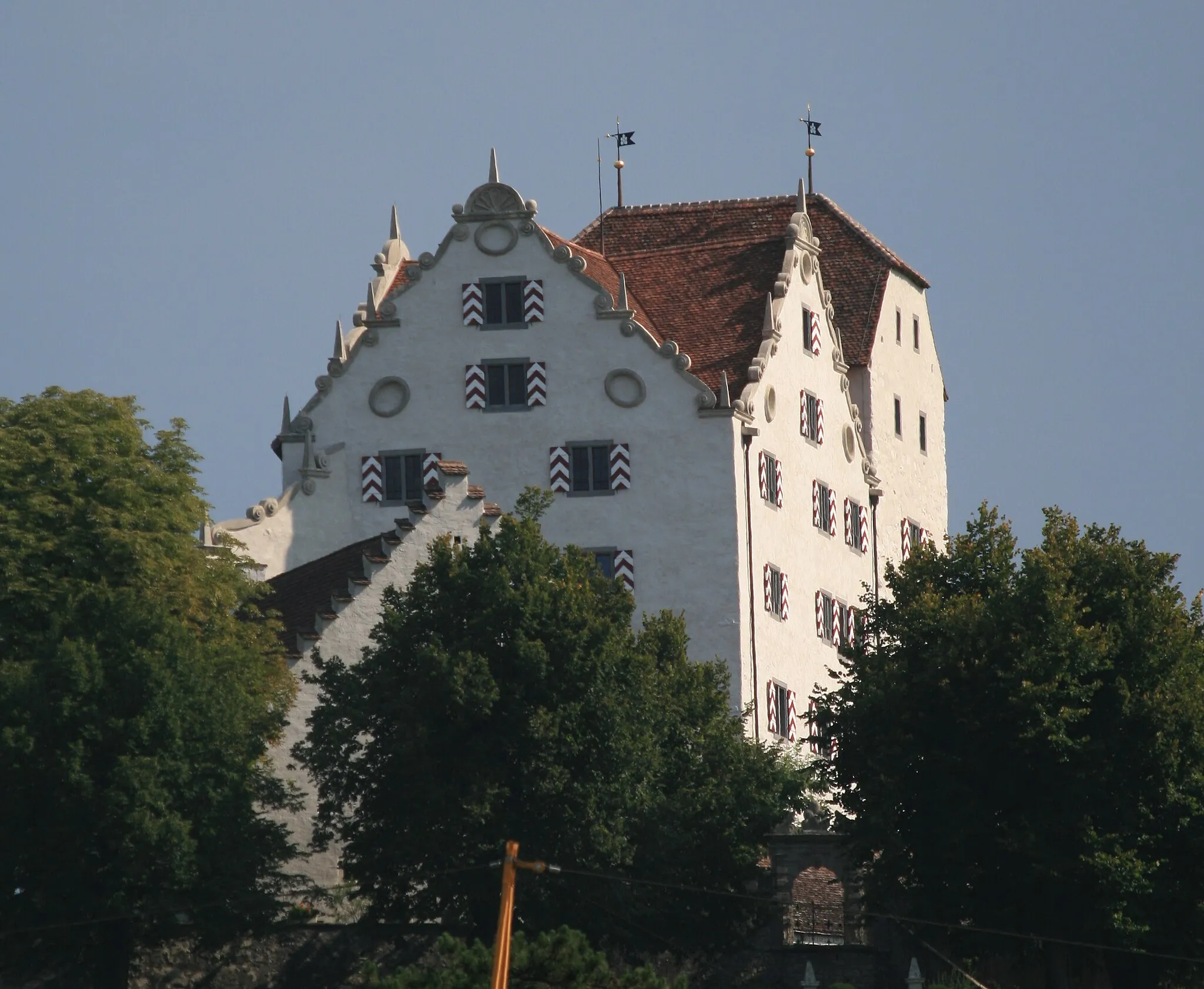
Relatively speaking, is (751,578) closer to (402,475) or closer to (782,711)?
(782,711)

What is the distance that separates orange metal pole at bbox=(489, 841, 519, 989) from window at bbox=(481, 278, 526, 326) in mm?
40748

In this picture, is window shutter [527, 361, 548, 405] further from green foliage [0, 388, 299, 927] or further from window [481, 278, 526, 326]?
green foliage [0, 388, 299, 927]

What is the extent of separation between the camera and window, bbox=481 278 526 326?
92.2 m

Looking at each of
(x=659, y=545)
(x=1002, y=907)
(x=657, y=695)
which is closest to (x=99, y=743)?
(x=657, y=695)

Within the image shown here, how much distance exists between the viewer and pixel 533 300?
9206 centimetres

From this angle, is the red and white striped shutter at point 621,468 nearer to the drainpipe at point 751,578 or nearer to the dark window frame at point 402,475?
the drainpipe at point 751,578

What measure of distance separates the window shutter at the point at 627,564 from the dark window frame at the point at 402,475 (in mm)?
6109

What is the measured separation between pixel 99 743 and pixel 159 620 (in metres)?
3.47

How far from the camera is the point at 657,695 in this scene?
7069 cm

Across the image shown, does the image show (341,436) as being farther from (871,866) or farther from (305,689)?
(871,866)

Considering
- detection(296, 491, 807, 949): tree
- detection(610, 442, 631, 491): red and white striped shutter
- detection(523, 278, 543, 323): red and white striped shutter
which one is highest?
detection(523, 278, 543, 323): red and white striped shutter

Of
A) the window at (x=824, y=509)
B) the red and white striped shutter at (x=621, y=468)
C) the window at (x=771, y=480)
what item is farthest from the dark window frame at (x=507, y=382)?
the window at (x=824, y=509)

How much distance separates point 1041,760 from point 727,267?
103 feet

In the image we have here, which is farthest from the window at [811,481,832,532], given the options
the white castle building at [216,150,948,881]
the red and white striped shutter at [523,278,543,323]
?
the red and white striped shutter at [523,278,543,323]
